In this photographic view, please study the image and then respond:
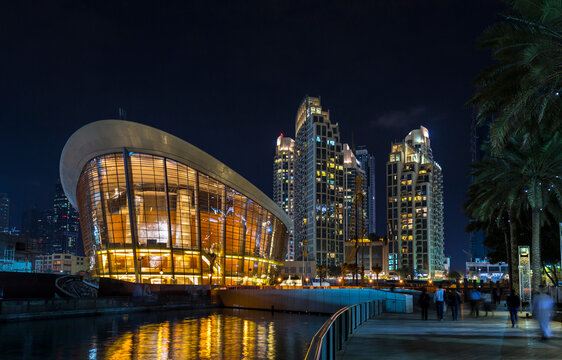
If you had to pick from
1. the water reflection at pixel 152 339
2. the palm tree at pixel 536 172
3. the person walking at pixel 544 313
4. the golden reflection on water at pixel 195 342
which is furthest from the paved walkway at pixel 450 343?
the palm tree at pixel 536 172

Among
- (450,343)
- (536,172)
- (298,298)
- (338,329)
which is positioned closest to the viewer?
(338,329)

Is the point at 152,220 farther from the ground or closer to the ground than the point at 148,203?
closer to the ground

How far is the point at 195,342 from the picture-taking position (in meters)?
28.1

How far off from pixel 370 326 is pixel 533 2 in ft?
46.0

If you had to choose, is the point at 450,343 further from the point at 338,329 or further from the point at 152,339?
the point at 152,339

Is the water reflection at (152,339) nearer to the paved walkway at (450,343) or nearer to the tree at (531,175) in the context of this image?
the paved walkway at (450,343)

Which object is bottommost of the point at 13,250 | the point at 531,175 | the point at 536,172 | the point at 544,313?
the point at 544,313

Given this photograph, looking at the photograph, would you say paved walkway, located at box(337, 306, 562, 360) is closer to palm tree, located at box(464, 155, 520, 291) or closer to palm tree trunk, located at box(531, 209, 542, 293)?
palm tree trunk, located at box(531, 209, 542, 293)

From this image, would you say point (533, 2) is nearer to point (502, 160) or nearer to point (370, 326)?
point (370, 326)

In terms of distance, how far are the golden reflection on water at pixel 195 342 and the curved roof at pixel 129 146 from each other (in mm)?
36696

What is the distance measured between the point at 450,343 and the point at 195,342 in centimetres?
1566

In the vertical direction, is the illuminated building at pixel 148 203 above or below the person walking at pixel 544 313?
above

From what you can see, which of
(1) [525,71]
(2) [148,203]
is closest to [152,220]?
(2) [148,203]

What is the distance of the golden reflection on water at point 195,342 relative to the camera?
928 inches
